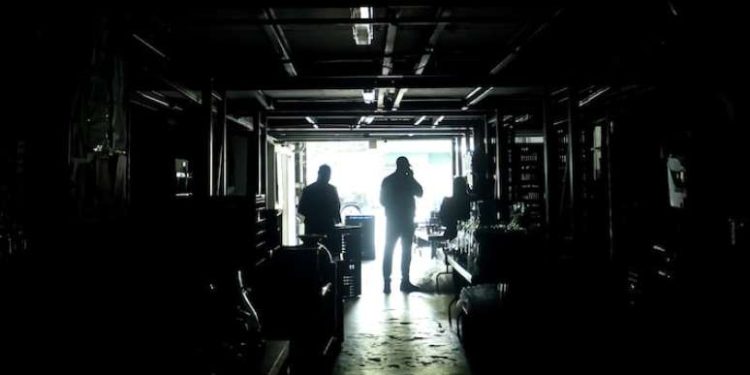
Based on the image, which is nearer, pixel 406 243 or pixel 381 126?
pixel 406 243

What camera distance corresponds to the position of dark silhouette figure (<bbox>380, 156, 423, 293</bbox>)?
25.0 feet

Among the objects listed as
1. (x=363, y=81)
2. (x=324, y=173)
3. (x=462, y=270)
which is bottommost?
(x=462, y=270)

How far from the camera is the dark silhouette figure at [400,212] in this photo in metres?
7.63

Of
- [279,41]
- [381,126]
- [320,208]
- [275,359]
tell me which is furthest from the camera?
[381,126]

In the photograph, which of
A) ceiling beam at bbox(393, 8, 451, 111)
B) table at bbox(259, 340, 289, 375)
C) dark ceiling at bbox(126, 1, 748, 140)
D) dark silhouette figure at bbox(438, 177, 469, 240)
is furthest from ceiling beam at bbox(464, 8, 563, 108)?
table at bbox(259, 340, 289, 375)

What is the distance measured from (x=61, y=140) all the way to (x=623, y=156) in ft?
15.1

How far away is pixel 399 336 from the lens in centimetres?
535

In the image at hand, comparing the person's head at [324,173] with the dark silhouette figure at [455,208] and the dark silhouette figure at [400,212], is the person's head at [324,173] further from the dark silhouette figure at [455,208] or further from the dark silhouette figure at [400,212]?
the dark silhouette figure at [455,208]

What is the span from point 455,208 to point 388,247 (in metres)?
1.03

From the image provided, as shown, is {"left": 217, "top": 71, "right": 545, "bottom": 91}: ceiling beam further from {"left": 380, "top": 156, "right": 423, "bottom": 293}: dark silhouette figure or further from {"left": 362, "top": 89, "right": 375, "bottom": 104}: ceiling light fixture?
{"left": 380, "top": 156, "right": 423, "bottom": 293}: dark silhouette figure

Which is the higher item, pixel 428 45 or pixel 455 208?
pixel 428 45

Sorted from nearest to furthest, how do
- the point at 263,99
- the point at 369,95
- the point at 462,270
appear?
the point at 462,270, the point at 369,95, the point at 263,99

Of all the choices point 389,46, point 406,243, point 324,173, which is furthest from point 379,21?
point 406,243

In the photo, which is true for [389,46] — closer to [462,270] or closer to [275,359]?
[462,270]
